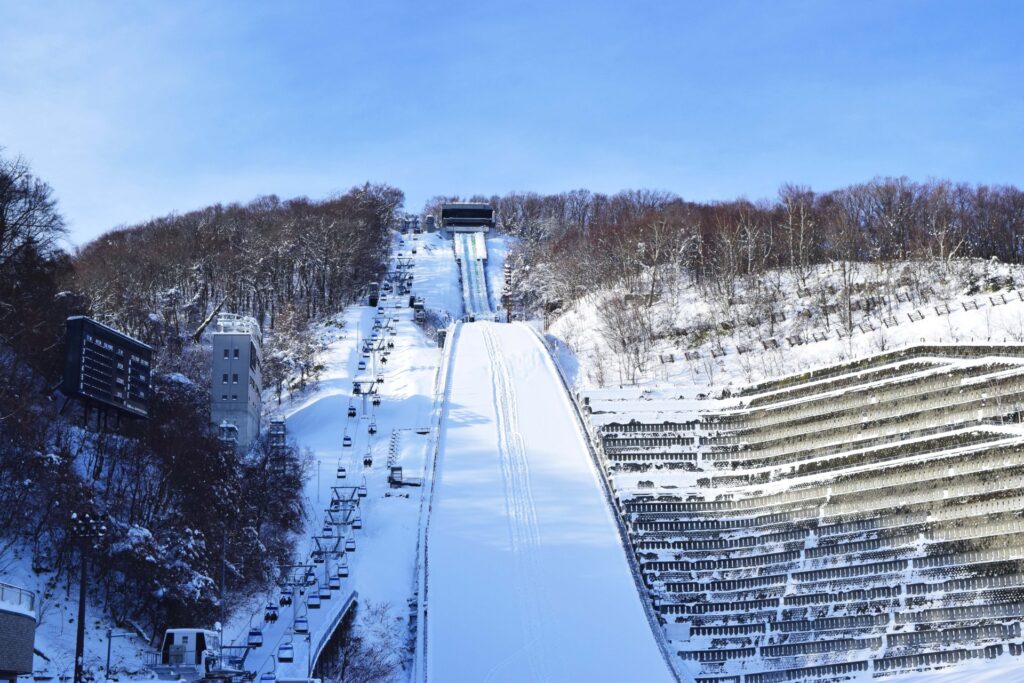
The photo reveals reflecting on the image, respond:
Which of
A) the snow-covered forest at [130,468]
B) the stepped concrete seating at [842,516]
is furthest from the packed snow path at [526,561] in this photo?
the snow-covered forest at [130,468]

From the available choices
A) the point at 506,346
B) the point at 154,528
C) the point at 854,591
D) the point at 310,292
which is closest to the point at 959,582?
the point at 854,591

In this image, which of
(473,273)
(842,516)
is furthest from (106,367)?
(473,273)

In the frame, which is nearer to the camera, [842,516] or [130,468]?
[842,516]

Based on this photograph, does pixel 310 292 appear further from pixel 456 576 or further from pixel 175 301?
pixel 456 576

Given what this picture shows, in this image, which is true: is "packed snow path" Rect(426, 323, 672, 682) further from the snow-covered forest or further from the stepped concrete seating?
the snow-covered forest

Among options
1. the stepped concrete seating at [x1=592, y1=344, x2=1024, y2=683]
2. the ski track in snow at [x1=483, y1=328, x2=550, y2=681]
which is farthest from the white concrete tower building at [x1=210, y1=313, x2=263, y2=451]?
the stepped concrete seating at [x1=592, y1=344, x2=1024, y2=683]

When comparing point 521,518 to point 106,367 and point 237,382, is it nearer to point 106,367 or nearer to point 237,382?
point 106,367
